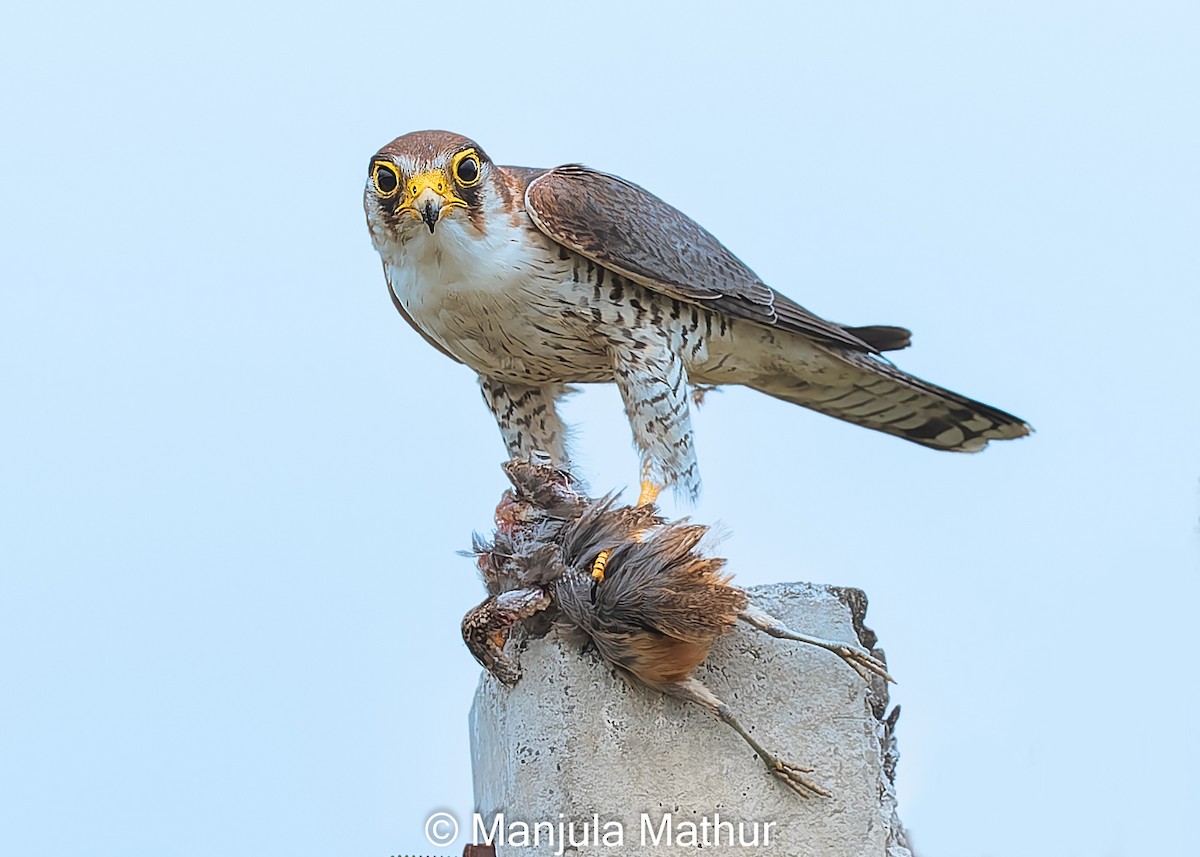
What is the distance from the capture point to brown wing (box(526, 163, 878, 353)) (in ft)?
11.0

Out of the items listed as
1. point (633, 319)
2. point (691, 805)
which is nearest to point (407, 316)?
point (633, 319)

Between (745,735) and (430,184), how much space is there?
1.30 m

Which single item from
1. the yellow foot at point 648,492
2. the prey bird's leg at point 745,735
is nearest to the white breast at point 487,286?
the yellow foot at point 648,492

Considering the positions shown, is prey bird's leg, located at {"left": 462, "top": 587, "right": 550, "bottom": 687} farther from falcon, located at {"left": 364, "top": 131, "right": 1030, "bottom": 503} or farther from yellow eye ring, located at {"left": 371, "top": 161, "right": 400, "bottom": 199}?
yellow eye ring, located at {"left": 371, "top": 161, "right": 400, "bottom": 199}

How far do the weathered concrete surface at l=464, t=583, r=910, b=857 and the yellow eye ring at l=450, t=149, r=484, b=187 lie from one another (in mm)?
992

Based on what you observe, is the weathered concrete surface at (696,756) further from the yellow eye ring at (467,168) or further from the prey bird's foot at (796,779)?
the yellow eye ring at (467,168)

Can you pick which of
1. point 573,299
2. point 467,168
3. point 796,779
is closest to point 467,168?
point 467,168

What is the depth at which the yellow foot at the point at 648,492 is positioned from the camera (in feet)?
11.1

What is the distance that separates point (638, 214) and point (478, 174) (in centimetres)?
47

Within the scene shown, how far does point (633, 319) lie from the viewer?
3.44 meters

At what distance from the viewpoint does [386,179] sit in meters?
3.15

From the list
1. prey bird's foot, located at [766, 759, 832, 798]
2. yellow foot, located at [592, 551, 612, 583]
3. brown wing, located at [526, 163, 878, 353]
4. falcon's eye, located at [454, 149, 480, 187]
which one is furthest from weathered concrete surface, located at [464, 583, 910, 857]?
falcon's eye, located at [454, 149, 480, 187]

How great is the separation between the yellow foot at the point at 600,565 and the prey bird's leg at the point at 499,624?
124 millimetres

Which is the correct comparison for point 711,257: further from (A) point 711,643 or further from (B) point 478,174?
(A) point 711,643
